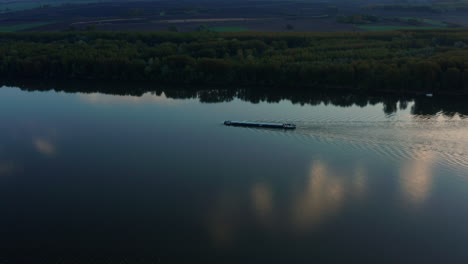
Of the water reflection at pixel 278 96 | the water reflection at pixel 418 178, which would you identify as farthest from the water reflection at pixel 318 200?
the water reflection at pixel 278 96

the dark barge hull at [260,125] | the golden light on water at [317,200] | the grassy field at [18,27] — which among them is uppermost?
the grassy field at [18,27]

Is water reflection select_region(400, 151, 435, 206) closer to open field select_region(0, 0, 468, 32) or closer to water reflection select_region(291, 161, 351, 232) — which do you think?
water reflection select_region(291, 161, 351, 232)

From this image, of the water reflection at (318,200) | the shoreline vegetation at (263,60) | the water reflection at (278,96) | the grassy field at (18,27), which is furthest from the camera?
the grassy field at (18,27)

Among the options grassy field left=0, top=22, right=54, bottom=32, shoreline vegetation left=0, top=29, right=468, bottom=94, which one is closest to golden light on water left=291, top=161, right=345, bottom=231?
shoreline vegetation left=0, top=29, right=468, bottom=94

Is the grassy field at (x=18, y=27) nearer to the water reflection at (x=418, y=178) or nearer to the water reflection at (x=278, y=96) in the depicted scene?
the water reflection at (x=278, y=96)

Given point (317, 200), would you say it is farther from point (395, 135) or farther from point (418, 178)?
point (395, 135)

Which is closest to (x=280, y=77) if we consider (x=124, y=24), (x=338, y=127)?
(x=338, y=127)

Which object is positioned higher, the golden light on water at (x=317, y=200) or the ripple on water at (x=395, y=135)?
the ripple on water at (x=395, y=135)

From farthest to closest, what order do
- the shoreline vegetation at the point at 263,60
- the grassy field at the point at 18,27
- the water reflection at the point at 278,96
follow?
the grassy field at the point at 18,27
the shoreline vegetation at the point at 263,60
the water reflection at the point at 278,96

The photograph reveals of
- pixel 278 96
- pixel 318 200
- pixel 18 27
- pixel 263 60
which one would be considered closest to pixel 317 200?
pixel 318 200
